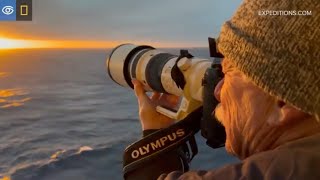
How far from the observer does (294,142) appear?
647mm

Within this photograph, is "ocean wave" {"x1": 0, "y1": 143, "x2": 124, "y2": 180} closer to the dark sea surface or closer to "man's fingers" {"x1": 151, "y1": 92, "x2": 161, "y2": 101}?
the dark sea surface

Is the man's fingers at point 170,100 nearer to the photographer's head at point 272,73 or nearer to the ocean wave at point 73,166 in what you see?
the photographer's head at point 272,73

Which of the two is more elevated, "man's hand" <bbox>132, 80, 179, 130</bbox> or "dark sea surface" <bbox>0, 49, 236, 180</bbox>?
"man's hand" <bbox>132, 80, 179, 130</bbox>

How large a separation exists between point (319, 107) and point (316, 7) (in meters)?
0.12

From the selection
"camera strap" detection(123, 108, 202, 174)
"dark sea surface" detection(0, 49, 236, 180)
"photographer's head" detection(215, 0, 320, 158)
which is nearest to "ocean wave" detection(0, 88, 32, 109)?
"dark sea surface" detection(0, 49, 236, 180)

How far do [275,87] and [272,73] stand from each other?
2 cm

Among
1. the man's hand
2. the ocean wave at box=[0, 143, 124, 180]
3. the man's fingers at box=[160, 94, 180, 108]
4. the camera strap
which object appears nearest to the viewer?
the camera strap

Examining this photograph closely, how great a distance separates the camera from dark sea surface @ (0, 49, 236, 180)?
17.0ft

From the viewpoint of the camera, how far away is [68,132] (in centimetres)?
728

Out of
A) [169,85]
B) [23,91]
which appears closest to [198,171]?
[169,85]

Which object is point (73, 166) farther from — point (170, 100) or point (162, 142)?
point (162, 142)

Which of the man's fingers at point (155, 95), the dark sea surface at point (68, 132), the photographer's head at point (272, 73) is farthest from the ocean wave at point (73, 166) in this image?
the photographer's head at point (272, 73)

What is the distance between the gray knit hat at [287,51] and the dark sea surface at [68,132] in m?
1.10

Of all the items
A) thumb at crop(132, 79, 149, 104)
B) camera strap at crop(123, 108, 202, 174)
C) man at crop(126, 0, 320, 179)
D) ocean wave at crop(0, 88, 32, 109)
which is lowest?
ocean wave at crop(0, 88, 32, 109)
